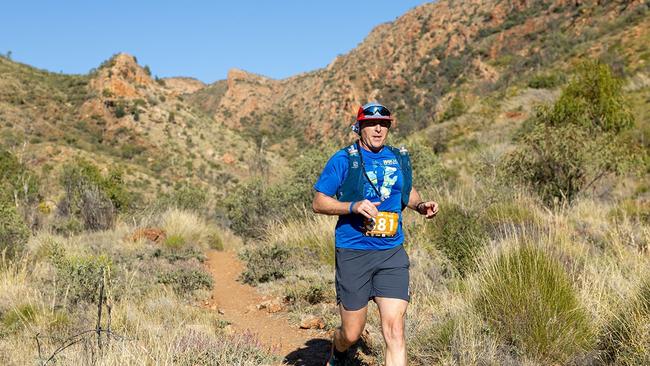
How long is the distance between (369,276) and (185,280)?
15.0 feet

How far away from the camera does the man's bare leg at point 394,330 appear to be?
11.1 feet

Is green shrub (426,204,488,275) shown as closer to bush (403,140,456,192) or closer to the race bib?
the race bib

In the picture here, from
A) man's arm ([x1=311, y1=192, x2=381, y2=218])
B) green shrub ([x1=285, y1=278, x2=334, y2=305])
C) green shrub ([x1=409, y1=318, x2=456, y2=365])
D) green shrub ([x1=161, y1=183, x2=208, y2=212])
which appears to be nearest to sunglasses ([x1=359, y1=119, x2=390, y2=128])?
man's arm ([x1=311, y1=192, x2=381, y2=218])

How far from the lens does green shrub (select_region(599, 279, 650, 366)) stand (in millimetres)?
3262

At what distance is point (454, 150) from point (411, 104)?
38939 millimetres

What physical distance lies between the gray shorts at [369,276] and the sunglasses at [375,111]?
0.99 metres

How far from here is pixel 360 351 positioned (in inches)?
186

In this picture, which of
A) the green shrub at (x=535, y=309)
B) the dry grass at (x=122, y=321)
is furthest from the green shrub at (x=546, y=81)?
the green shrub at (x=535, y=309)

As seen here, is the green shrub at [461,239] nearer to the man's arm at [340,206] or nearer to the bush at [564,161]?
the man's arm at [340,206]

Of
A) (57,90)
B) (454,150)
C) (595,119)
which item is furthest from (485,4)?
(595,119)

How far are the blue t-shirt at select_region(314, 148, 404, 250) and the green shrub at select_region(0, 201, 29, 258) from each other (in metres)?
6.40

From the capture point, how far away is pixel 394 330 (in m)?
3.39

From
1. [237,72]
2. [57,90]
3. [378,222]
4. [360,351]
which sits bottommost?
[360,351]

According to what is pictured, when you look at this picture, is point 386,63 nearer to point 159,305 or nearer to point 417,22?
point 417,22
